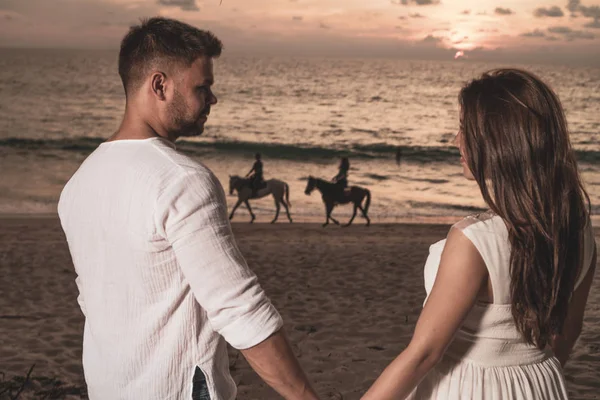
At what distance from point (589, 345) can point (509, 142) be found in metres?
5.92

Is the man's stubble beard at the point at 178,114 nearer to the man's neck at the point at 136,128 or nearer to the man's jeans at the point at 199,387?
the man's neck at the point at 136,128

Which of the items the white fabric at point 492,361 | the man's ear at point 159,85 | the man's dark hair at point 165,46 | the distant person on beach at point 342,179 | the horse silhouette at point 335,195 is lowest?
the horse silhouette at point 335,195

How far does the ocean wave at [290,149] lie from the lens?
106ft

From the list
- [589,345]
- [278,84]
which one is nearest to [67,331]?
[589,345]

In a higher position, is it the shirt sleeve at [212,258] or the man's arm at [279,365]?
the shirt sleeve at [212,258]

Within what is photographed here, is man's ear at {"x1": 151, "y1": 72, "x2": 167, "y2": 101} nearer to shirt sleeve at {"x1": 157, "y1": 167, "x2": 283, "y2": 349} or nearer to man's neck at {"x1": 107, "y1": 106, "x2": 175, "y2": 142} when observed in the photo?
man's neck at {"x1": 107, "y1": 106, "x2": 175, "y2": 142}

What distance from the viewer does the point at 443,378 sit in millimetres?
2074

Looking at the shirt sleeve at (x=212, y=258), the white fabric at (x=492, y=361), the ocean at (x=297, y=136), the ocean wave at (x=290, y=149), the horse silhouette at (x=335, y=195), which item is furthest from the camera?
the ocean wave at (x=290, y=149)

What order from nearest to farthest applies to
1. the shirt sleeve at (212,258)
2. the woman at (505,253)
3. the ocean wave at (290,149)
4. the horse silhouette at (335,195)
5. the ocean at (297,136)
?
the shirt sleeve at (212,258), the woman at (505,253), the horse silhouette at (335,195), the ocean at (297,136), the ocean wave at (290,149)

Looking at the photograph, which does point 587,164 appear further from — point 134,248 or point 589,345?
point 134,248

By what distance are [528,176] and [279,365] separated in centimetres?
77

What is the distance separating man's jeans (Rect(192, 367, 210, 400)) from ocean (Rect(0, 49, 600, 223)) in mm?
15031

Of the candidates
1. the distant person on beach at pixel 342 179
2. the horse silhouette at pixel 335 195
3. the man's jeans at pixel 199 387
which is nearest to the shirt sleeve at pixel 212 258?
the man's jeans at pixel 199 387

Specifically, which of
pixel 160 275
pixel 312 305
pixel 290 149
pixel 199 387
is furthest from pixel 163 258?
pixel 290 149
